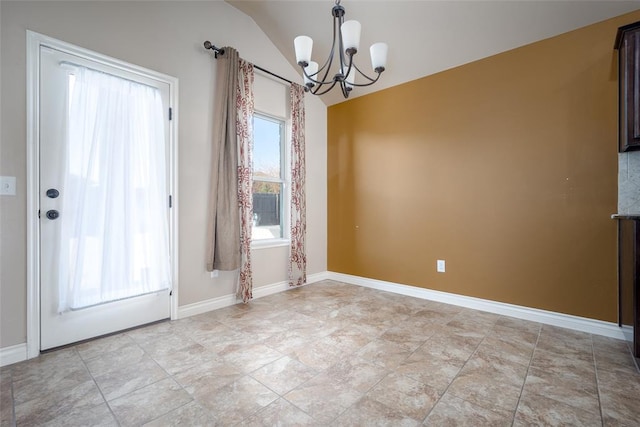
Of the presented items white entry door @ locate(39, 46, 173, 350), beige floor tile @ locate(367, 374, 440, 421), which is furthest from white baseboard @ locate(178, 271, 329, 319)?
beige floor tile @ locate(367, 374, 440, 421)

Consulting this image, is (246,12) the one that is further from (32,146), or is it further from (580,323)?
(580,323)

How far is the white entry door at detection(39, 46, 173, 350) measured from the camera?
2027 millimetres

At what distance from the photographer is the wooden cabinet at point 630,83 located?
1.97 m

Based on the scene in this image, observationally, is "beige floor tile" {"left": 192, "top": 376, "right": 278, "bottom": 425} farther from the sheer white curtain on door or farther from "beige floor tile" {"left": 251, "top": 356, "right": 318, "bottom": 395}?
the sheer white curtain on door

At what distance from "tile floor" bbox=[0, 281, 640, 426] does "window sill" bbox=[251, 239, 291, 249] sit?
0.98 metres

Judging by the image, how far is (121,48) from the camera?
7.60 ft

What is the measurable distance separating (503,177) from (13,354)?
4.18 meters

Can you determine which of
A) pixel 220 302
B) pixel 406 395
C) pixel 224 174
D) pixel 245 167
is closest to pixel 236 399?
pixel 406 395

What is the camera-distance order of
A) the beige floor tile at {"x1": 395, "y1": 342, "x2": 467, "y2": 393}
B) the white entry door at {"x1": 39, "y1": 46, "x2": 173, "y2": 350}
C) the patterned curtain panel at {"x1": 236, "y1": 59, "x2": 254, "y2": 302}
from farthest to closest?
the patterned curtain panel at {"x1": 236, "y1": 59, "x2": 254, "y2": 302}
the white entry door at {"x1": 39, "y1": 46, "x2": 173, "y2": 350}
the beige floor tile at {"x1": 395, "y1": 342, "x2": 467, "y2": 393}

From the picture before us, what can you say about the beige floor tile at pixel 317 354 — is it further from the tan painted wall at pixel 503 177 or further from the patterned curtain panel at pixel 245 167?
the tan painted wall at pixel 503 177

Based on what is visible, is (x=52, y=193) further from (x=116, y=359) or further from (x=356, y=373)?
(x=356, y=373)

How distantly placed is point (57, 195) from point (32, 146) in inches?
14.0

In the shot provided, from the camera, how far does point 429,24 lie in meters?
2.76

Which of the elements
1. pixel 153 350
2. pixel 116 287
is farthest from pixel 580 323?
pixel 116 287
